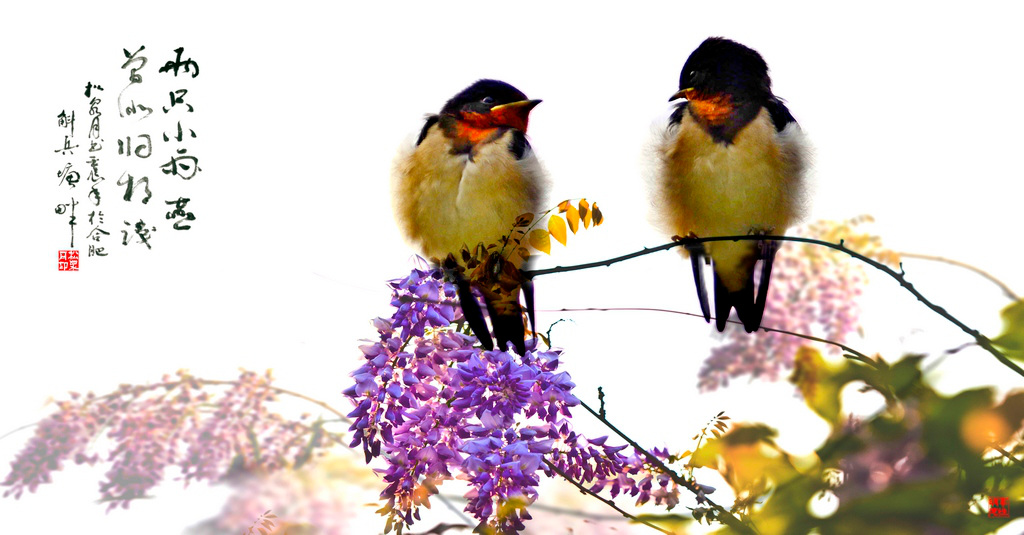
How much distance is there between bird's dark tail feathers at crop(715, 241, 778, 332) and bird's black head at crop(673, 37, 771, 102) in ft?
1.13

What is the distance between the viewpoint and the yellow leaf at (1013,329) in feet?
4.20

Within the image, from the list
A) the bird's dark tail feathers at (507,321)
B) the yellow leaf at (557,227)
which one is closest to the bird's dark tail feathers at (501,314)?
the bird's dark tail feathers at (507,321)

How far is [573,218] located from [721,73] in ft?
1.86

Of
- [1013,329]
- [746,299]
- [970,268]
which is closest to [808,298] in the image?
[970,268]

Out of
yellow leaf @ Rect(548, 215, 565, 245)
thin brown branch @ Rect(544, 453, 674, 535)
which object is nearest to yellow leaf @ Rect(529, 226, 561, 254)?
yellow leaf @ Rect(548, 215, 565, 245)

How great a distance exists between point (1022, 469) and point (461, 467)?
0.85 meters

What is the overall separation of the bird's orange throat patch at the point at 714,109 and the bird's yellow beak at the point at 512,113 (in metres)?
0.38

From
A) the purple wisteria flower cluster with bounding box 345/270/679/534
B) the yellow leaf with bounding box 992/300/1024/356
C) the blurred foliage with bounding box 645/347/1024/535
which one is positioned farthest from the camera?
the purple wisteria flower cluster with bounding box 345/270/679/534

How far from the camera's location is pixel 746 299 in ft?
6.46

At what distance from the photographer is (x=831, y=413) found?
129 cm

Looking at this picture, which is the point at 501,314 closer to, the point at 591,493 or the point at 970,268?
the point at 591,493

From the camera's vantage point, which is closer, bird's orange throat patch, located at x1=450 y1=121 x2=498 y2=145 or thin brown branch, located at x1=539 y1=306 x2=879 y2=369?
thin brown branch, located at x1=539 y1=306 x2=879 y2=369

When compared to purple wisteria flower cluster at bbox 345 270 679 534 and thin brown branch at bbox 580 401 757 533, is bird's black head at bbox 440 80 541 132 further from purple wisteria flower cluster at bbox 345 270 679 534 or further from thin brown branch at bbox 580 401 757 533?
thin brown branch at bbox 580 401 757 533

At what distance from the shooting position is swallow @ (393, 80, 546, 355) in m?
1.92
